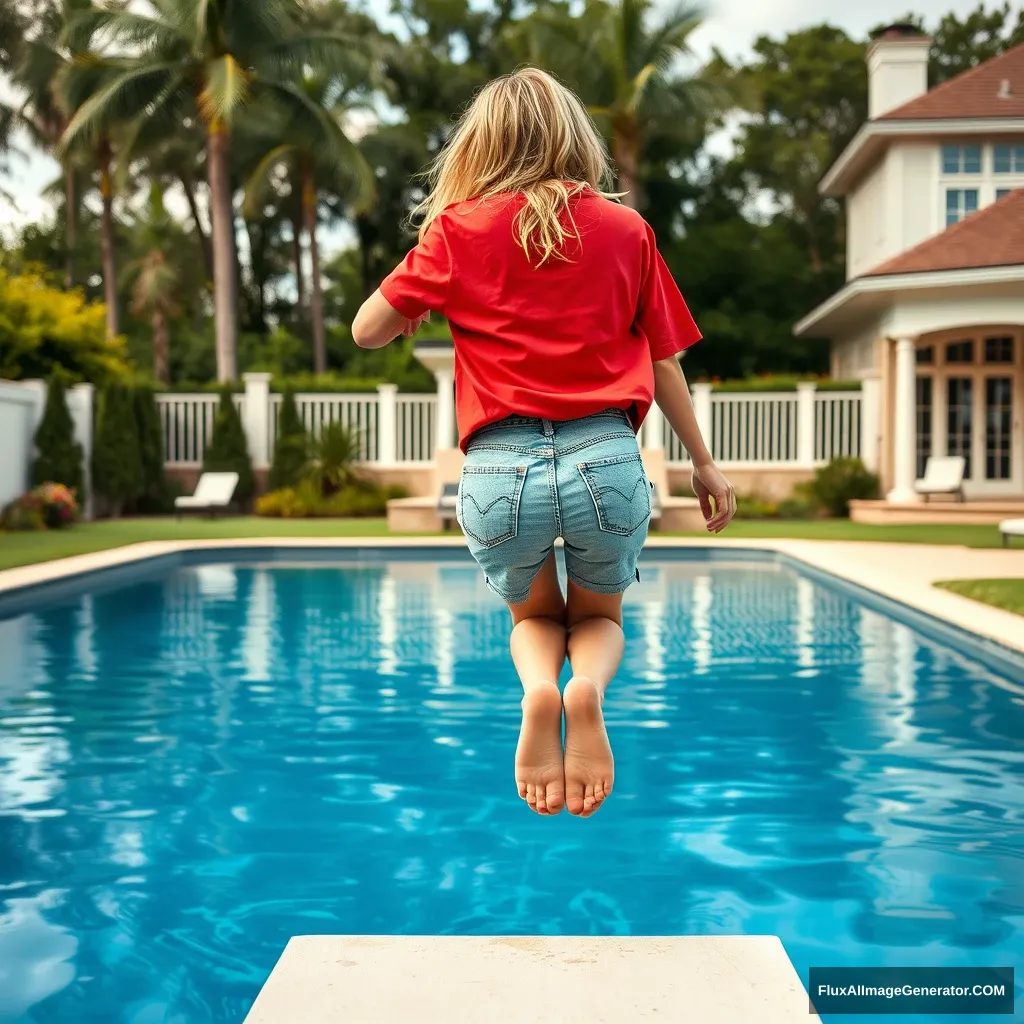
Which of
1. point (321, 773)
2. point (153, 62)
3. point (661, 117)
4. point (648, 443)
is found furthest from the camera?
point (661, 117)

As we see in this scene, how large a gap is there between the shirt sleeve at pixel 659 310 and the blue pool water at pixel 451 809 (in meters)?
1.82

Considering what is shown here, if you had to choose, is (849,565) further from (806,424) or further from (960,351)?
(960,351)

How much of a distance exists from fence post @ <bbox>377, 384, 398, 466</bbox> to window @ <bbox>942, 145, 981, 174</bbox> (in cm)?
1020

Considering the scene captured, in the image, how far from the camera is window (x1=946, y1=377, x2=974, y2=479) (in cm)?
2092

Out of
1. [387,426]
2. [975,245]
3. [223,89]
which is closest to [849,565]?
[975,245]

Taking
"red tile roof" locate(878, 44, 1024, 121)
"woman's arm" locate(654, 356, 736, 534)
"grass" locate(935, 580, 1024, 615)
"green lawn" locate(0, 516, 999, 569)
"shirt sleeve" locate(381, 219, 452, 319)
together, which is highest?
"red tile roof" locate(878, 44, 1024, 121)

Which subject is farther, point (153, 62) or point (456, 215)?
point (153, 62)

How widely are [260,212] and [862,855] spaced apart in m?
33.2

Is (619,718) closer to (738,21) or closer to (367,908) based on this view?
(367,908)

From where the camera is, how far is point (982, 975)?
328cm

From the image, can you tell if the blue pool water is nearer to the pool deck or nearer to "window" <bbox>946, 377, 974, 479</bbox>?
the pool deck

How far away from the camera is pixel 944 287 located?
61.7ft

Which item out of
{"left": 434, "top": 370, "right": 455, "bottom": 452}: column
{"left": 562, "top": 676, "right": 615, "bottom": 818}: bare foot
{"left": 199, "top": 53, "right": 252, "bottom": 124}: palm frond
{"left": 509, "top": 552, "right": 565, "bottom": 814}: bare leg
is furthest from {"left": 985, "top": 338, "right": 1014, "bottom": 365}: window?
{"left": 562, "top": 676, "right": 615, "bottom": 818}: bare foot

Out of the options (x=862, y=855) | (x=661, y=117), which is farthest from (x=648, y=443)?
(x=862, y=855)
